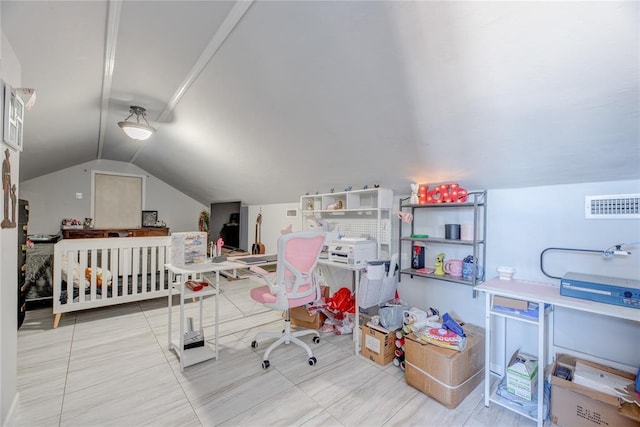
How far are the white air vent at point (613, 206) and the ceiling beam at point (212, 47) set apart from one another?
2.54 metres

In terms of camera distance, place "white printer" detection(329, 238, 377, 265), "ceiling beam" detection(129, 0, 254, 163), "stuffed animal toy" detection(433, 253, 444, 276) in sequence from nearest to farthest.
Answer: "ceiling beam" detection(129, 0, 254, 163) < "stuffed animal toy" detection(433, 253, 444, 276) < "white printer" detection(329, 238, 377, 265)

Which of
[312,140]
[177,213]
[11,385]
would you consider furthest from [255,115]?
[177,213]

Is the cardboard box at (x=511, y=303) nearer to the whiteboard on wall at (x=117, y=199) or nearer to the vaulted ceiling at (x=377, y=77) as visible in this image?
the vaulted ceiling at (x=377, y=77)

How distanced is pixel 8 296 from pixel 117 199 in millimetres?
5205

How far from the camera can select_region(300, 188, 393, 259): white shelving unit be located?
2998 mm

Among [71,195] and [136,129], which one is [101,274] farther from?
[71,195]

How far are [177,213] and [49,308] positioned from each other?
3.39m

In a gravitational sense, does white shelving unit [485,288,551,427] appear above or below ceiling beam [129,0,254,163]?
below

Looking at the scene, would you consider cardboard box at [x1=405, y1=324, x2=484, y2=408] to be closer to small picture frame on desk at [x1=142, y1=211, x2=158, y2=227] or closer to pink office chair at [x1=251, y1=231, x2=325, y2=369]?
pink office chair at [x1=251, y1=231, x2=325, y2=369]

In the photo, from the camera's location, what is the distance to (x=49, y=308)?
3.51 m

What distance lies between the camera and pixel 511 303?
1.83 metres

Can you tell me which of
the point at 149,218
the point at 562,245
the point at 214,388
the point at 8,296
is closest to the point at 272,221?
the point at 214,388

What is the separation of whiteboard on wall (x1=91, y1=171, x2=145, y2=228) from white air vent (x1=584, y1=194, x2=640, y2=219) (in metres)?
7.33

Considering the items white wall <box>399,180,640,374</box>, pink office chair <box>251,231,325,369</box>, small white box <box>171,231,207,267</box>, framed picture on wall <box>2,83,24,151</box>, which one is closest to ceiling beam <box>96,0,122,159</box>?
framed picture on wall <box>2,83,24,151</box>
